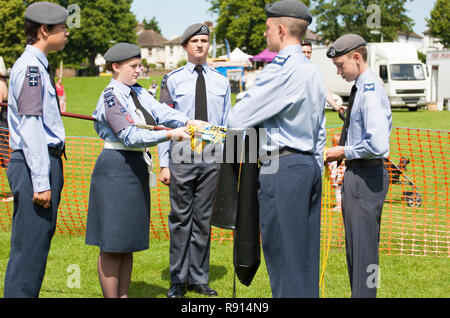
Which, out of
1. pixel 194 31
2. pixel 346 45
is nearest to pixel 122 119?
pixel 194 31

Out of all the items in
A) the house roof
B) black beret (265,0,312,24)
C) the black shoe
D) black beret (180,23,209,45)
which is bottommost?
the black shoe

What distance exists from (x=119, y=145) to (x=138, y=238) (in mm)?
716

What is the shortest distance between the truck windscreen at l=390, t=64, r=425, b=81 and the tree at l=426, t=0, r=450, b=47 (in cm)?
1866

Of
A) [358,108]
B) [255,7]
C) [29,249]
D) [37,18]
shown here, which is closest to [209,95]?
Answer: [358,108]

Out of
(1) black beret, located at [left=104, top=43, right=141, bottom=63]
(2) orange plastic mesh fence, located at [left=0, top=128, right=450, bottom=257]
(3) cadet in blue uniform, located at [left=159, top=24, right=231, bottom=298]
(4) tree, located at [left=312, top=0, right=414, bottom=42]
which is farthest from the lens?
(4) tree, located at [left=312, top=0, right=414, bottom=42]

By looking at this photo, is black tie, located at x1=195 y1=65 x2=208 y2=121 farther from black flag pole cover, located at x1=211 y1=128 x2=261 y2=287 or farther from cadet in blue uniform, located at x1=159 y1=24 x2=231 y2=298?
black flag pole cover, located at x1=211 y1=128 x2=261 y2=287

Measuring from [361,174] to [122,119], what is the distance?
1.79 m

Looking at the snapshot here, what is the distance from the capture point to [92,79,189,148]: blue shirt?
3916 mm

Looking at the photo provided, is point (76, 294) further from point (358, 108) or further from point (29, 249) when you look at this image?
point (358, 108)

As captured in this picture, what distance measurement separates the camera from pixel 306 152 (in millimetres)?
3359

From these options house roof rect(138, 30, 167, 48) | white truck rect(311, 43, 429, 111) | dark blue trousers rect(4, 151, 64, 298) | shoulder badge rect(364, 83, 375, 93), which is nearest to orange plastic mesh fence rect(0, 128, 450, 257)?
shoulder badge rect(364, 83, 375, 93)

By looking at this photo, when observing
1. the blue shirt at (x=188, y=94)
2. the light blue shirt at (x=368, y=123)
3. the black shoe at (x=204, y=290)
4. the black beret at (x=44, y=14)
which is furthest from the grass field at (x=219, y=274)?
the black beret at (x=44, y=14)

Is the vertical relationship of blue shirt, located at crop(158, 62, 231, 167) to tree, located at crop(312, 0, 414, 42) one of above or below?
below

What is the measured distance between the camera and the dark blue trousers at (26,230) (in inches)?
140
